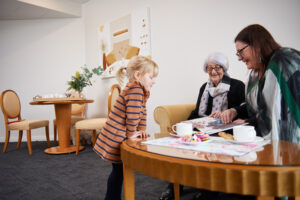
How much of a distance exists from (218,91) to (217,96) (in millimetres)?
47

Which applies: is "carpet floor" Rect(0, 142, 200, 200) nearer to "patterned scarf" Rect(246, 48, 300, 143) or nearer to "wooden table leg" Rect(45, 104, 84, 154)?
"wooden table leg" Rect(45, 104, 84, 154)

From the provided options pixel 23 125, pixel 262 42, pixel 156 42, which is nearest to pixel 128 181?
pixel 262 42

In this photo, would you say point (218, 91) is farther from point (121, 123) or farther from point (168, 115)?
point (121, 123)

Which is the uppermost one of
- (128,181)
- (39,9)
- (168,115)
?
(39,9)

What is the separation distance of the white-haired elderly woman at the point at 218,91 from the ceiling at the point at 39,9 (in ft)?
11.8

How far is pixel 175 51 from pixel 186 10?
0.52 metres

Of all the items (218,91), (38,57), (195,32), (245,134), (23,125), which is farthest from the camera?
(38,57)

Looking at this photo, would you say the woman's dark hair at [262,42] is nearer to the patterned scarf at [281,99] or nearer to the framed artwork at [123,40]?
the patterned scarf at [281,99]

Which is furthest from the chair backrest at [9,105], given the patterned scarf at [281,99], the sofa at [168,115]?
the patterned scarf at [281,99]

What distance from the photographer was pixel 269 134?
1.09m

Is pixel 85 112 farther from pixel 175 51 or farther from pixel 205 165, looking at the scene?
pixel 205 165

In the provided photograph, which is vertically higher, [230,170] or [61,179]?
[230,170]

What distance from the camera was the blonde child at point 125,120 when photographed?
46.4 inches

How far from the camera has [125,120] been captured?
49.7 inches
